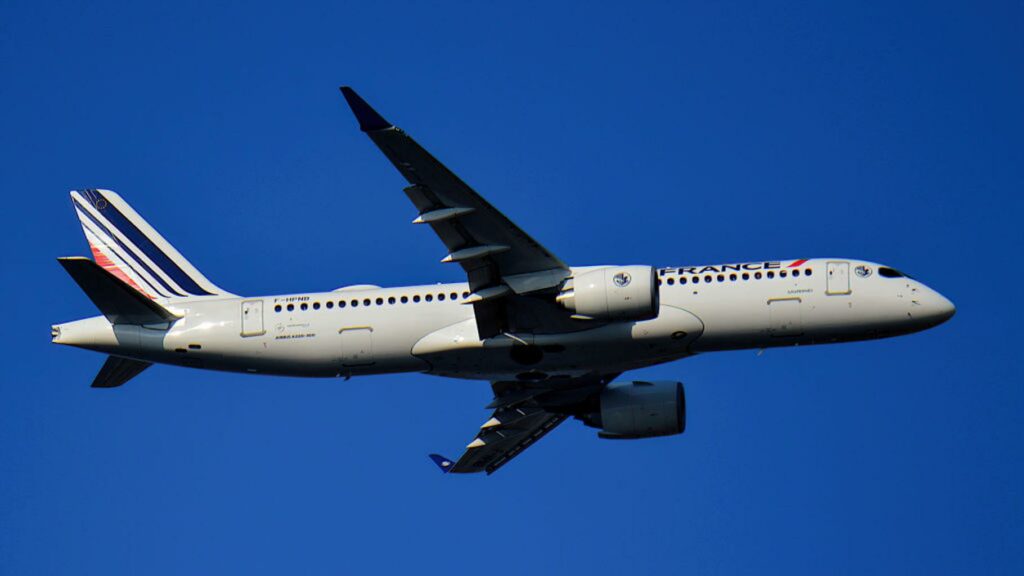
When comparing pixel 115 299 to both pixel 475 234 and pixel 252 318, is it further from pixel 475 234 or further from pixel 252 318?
pixel 475 234

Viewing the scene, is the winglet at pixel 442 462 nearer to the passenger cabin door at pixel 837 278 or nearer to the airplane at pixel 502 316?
the airplane at pixel 502 316

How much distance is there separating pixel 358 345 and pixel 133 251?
10.7 m

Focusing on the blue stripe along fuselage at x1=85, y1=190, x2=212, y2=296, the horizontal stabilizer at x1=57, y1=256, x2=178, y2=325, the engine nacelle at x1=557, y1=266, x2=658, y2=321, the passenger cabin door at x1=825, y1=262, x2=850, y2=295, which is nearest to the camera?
Answer: the engine nacelle at x1=557, y1=266, x2=658, y2=321

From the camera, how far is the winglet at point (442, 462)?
201 feet

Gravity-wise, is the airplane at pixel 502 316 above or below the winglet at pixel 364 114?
below

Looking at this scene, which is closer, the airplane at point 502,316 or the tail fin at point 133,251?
the airplane at point 502,316

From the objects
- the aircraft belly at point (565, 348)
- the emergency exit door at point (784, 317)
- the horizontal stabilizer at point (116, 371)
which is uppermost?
the emergency exit door at point (784, 317)

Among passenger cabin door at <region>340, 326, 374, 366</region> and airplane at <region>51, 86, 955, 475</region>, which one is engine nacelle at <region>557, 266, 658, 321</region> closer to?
airplane at <region>51, 86, 955, 475</region>

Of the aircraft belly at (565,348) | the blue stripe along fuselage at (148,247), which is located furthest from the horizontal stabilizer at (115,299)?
the aircraft belly at (565,348)

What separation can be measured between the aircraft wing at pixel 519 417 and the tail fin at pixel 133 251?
11425 mm

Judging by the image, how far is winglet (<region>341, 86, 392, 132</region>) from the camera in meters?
42.8

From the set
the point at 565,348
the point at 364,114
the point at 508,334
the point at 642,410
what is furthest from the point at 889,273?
the point at 364,114

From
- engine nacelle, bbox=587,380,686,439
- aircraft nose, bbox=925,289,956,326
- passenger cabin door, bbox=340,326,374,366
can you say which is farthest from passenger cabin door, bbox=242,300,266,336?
aircraft nose, bbox=925,289,956,326

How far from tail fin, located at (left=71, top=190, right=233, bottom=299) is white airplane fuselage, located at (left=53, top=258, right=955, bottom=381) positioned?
206 centimetres
